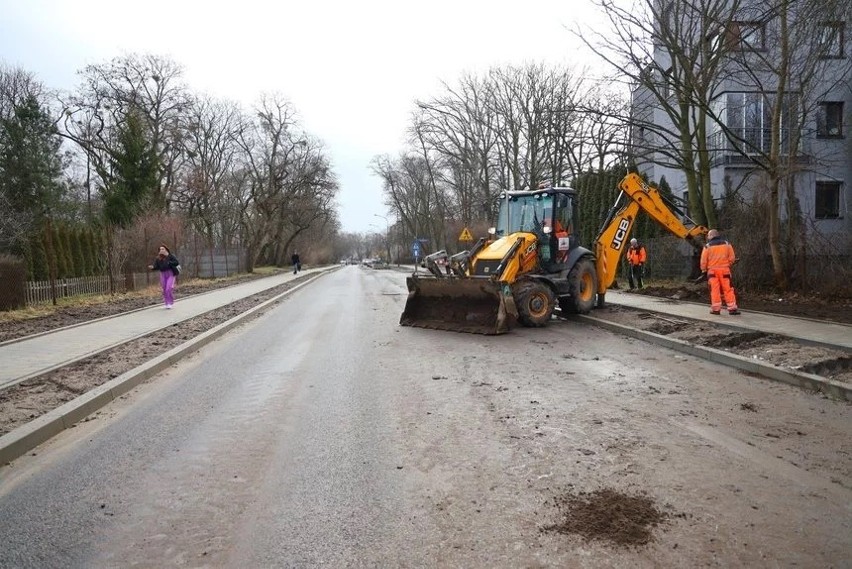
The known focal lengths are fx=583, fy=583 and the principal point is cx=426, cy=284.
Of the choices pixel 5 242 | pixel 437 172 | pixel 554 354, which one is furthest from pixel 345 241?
pixel 554 354

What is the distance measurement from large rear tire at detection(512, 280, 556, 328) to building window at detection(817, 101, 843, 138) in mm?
18625

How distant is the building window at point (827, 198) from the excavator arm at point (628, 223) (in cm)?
1462

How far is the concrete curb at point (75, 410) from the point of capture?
15.9 ft

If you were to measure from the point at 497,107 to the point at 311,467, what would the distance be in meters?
35.0

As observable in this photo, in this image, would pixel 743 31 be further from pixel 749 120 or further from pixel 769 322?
pixel 749 120

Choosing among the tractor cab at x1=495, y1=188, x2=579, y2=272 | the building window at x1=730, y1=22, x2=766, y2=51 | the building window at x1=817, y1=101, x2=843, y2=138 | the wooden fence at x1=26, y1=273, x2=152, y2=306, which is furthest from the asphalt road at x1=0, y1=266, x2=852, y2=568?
the building window at x1=817, y1=101, x2=843, y2=138

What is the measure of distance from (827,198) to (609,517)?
1075 inches

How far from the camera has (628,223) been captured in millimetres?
13914

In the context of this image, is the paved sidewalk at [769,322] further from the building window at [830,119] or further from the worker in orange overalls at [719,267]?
the building window at [830,119]

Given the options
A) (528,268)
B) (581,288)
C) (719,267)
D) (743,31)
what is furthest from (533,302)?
(743,31)

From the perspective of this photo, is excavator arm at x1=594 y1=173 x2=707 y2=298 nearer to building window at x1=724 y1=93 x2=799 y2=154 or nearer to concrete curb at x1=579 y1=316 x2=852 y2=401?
concrete curb at x1=579 y1=316 x2=852 y2=401

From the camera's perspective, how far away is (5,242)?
1953 cm

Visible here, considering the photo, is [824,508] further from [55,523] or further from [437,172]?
[437,172]

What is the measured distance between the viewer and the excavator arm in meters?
13.7
